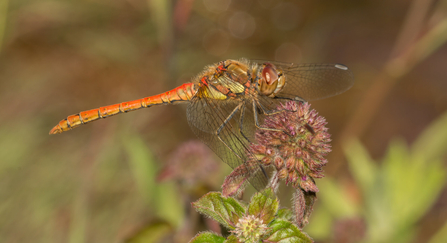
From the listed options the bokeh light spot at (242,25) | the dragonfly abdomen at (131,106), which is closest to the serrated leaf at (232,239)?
the dragonfly abdomen at (131,106)

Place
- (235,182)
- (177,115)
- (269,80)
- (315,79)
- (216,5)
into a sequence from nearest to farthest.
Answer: (235,182) → (269,80) → (315,79) → (177,115) → (216,5)

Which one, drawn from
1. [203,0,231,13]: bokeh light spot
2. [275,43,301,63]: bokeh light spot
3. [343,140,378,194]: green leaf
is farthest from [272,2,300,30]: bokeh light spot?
[343,140,378,194]: green leaf

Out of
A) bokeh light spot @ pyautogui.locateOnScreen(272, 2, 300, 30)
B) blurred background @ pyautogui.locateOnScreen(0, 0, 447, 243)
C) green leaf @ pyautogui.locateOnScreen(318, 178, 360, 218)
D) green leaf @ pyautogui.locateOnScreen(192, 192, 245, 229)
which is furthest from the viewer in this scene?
bokeh light spot @ pyautogui.locateOnScreen(272, 2, 300, 30)

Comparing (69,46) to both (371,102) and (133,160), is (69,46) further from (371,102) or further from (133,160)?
(371,102)

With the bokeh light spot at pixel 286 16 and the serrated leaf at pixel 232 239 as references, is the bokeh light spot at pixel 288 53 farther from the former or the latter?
the serrated leaf at pixel 232 239

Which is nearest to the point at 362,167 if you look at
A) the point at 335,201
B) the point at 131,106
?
the point at 335,201

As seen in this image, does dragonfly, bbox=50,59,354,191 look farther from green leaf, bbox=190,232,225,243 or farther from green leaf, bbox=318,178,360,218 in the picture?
green leaf, bbox=318,178,360,218

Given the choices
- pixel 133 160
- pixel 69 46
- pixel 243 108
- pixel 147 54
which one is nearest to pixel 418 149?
pixel 243 108

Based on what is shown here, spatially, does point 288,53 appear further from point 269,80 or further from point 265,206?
point 265,206
